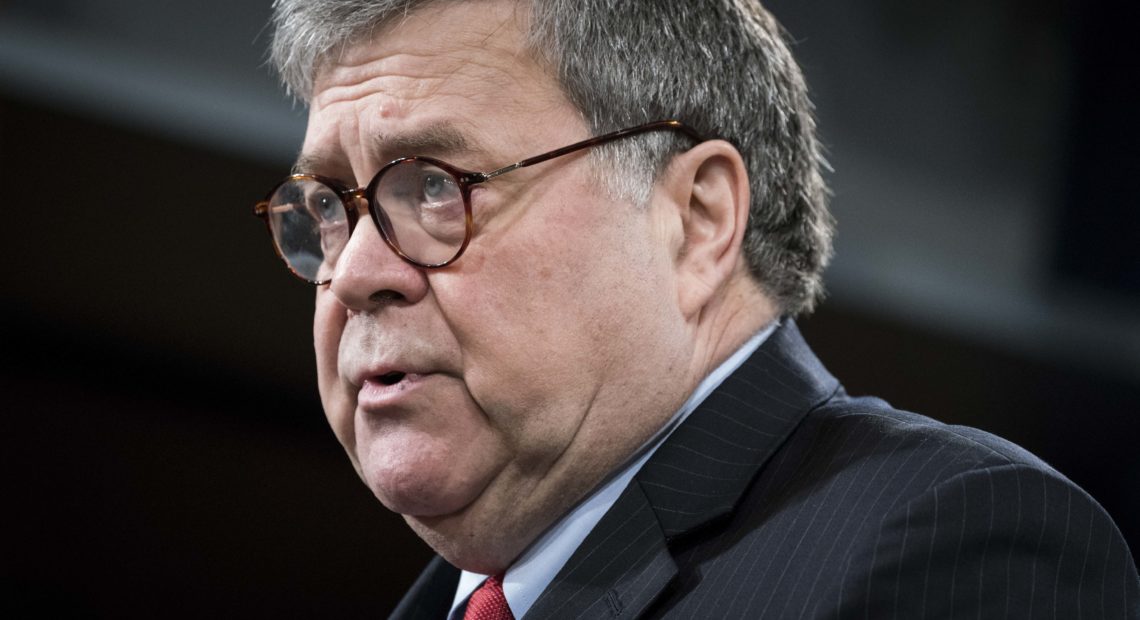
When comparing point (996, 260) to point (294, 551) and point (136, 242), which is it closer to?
point (294, 551)

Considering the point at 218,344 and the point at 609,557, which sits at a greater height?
the point at 218,344

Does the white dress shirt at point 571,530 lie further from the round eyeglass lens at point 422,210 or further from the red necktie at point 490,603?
the round eyeglass lens at point 422,210

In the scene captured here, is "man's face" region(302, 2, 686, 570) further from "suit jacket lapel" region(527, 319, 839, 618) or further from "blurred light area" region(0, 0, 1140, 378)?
"blurred light area" region(0, 0, 1140, 378)

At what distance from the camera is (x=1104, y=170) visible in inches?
136

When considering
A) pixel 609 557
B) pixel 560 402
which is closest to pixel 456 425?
pixel 560 402

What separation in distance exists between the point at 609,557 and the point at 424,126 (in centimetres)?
58

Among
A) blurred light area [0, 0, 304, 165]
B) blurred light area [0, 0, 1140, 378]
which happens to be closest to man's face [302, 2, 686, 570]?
blurred light area [0, 0, 304, 165]

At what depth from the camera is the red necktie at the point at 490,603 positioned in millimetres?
1621

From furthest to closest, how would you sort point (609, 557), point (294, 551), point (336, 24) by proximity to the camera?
point (294, 551) < point (336, 24) < point (609, 557)

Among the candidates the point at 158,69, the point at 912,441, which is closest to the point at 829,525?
the point at 912,441

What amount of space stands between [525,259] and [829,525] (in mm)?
475

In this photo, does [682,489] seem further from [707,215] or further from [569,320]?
[707,215]

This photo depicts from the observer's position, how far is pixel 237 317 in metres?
2.83

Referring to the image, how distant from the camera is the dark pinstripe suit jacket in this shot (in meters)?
1.22
